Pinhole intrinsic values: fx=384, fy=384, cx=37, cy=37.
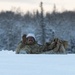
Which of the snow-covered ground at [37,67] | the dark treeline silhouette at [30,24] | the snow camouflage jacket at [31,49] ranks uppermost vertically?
the snow-covered ground at [37,67]

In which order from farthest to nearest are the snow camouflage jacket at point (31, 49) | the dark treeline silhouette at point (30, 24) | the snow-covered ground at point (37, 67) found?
the dark treeline silhouette at point (30, 24), the snow camouflage jacket at point (31, 49), the snow-covered ground at point (37, 67)

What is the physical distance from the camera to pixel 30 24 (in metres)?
84.1

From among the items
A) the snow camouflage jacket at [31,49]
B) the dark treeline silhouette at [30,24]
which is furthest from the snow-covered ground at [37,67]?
the dark treeline silhouette at [30,24]

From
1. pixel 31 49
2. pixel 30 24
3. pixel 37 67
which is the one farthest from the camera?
pixel 30 24

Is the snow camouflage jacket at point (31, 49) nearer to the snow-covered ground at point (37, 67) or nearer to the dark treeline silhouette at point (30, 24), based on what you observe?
the snow-covered ground at point (37, 67)

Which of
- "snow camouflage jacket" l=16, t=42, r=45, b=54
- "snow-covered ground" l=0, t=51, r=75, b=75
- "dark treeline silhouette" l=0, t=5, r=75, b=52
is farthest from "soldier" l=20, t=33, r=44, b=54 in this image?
"dark treeline silhouette" l=0, t=5, r=75, b=52

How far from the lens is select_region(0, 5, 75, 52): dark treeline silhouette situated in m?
66.4

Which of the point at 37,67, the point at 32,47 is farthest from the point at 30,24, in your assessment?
the point at 37,67

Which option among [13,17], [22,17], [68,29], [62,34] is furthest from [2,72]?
[22,17]

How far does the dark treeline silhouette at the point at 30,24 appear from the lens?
6638cm

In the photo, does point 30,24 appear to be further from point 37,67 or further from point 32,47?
point 37,67

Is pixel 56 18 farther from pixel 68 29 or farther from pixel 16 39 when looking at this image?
pixel 16 39

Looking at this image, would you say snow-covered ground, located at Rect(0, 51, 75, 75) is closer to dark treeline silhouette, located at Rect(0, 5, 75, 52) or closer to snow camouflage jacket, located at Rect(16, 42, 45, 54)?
snow camouflage jacket, located at Rect(16, 42, 45, 54)

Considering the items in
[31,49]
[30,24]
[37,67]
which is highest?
[37,67]
